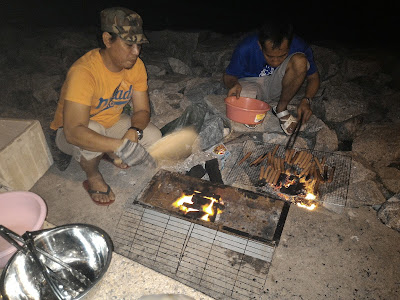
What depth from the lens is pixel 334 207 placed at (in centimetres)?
377

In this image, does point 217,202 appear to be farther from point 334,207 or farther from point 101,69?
point 101,69

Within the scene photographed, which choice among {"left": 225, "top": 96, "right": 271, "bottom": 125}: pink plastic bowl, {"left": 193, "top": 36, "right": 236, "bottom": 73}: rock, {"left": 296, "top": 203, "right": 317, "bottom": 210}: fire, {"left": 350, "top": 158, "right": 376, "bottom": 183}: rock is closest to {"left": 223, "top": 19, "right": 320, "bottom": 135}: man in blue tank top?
{"left": 225, "top": 96, "right": 271, "bottom": 125}: pink plastic bowl

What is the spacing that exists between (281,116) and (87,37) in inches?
274

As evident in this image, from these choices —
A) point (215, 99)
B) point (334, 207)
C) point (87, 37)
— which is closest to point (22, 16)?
point (87, 37)

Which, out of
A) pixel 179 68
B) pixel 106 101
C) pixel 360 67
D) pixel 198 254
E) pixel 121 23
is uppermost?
pixel 121 23

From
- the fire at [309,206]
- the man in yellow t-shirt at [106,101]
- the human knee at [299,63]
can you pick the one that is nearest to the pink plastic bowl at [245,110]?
the human knee at [299,63]

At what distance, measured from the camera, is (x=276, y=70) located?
5176mm

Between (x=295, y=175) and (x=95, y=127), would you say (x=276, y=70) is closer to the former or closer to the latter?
(x=295, y=175)

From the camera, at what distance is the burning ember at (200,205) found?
10.7 ft

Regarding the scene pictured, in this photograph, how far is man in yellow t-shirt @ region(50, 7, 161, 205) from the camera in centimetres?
322

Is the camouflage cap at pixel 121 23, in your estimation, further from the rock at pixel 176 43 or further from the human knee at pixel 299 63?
the rock at pixel 176 43

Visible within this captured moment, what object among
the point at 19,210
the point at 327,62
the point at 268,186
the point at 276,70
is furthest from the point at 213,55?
the point at 19,210

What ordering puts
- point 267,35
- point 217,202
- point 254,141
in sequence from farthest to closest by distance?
point 254,141, point 267,35, point 217,202

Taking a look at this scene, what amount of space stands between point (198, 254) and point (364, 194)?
2.55 meters
